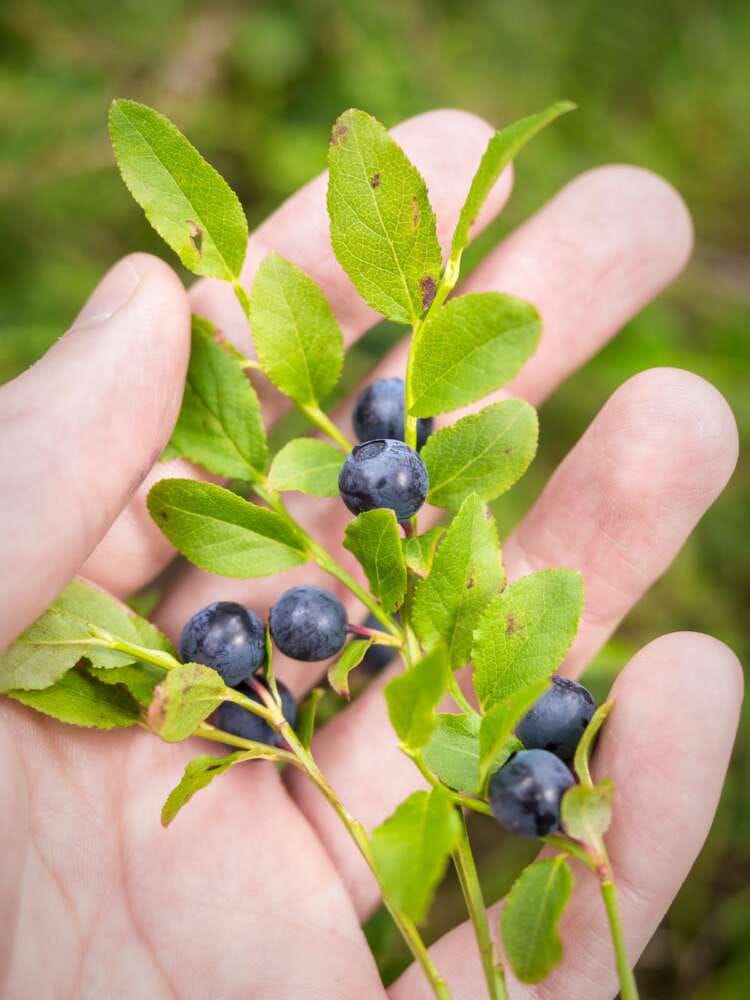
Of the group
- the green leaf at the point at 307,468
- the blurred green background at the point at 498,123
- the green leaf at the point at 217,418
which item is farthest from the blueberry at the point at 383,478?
the blurred green background at the point at 498,123

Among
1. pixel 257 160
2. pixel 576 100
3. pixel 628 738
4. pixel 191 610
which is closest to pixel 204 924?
pixel 191 610

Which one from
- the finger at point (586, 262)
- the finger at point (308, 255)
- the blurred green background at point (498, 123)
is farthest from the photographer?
the blurred green background at point (498, 123)

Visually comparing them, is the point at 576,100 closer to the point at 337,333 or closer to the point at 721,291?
the point at 721,291

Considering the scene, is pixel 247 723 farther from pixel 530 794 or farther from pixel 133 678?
pixel 530 794

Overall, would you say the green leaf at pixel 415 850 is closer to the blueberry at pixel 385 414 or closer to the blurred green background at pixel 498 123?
the blueberry at pixel 385 414

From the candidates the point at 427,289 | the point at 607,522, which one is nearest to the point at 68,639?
the point at 427,289
